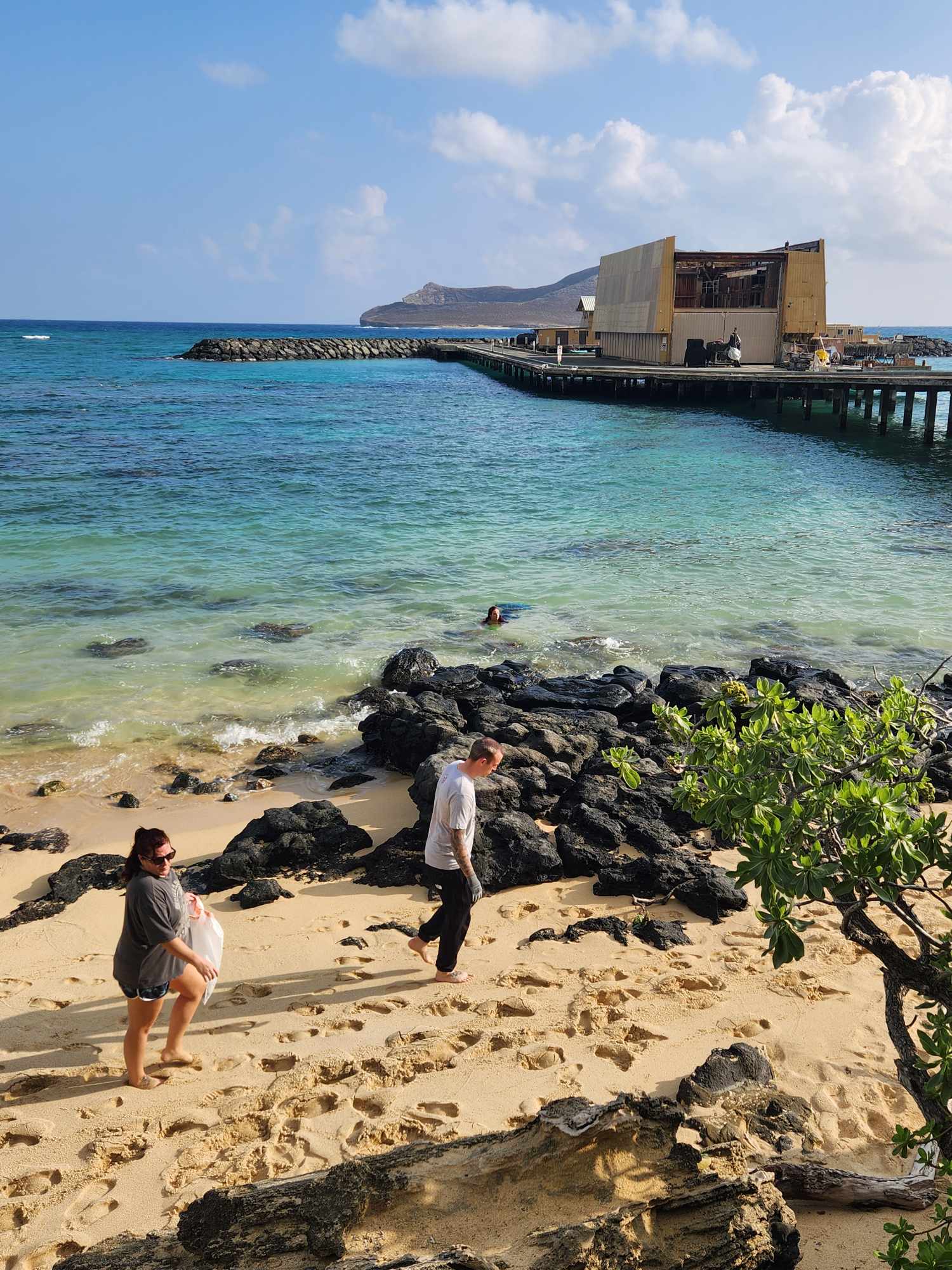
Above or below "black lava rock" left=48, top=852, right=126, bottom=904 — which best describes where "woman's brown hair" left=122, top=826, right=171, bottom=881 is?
above

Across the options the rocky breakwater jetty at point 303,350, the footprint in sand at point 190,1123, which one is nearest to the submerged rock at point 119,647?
the footprint in sand at point 190,1123

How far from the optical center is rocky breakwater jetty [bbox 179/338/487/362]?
9112 cm

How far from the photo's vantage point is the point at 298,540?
21078 mm

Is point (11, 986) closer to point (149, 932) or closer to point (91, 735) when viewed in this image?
point (149, 932)

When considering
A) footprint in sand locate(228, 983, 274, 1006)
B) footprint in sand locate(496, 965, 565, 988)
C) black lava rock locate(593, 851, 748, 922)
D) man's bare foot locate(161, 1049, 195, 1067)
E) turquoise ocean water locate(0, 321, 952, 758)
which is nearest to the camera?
man's bare foot locate(161, 1049, 195, 1067)

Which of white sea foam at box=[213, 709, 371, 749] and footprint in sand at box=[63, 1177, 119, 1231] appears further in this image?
white sea foam at box=[213, 709, 371, 749]

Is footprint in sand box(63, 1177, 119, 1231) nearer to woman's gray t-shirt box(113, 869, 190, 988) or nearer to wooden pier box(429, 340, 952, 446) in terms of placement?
woman's gray t-shirt box(113, 869, 190, 988)

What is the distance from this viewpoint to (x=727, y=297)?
54.7 metres

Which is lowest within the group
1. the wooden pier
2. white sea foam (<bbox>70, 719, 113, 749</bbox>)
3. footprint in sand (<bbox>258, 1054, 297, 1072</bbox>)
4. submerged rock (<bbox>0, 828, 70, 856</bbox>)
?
submerged rock (<bbox>0, 828, 70, 856</bbox>)

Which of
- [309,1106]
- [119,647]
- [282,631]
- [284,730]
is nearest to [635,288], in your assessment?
[282,631]

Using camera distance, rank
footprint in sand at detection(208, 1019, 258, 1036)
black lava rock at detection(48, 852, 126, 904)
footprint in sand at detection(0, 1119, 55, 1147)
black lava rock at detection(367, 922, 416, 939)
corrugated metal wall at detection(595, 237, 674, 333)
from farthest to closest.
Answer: corrugated metal wall at detection(595, 237, 674, 333) → black lava rock at detection(48, 852, 126, 904) → black lava rock at detection(367, 922, 416, 939) → footprint in sand at detection(208, 1019, 258, 1036) → footprint in sand at detection(0, 1119, 55, 1147)

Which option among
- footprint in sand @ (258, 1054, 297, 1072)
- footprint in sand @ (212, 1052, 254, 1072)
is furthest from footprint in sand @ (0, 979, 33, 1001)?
footprint in sand @ (258, 1054, 297, 1072)

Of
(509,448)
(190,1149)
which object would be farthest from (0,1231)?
(509,448)

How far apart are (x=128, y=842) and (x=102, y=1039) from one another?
3.22 meters
